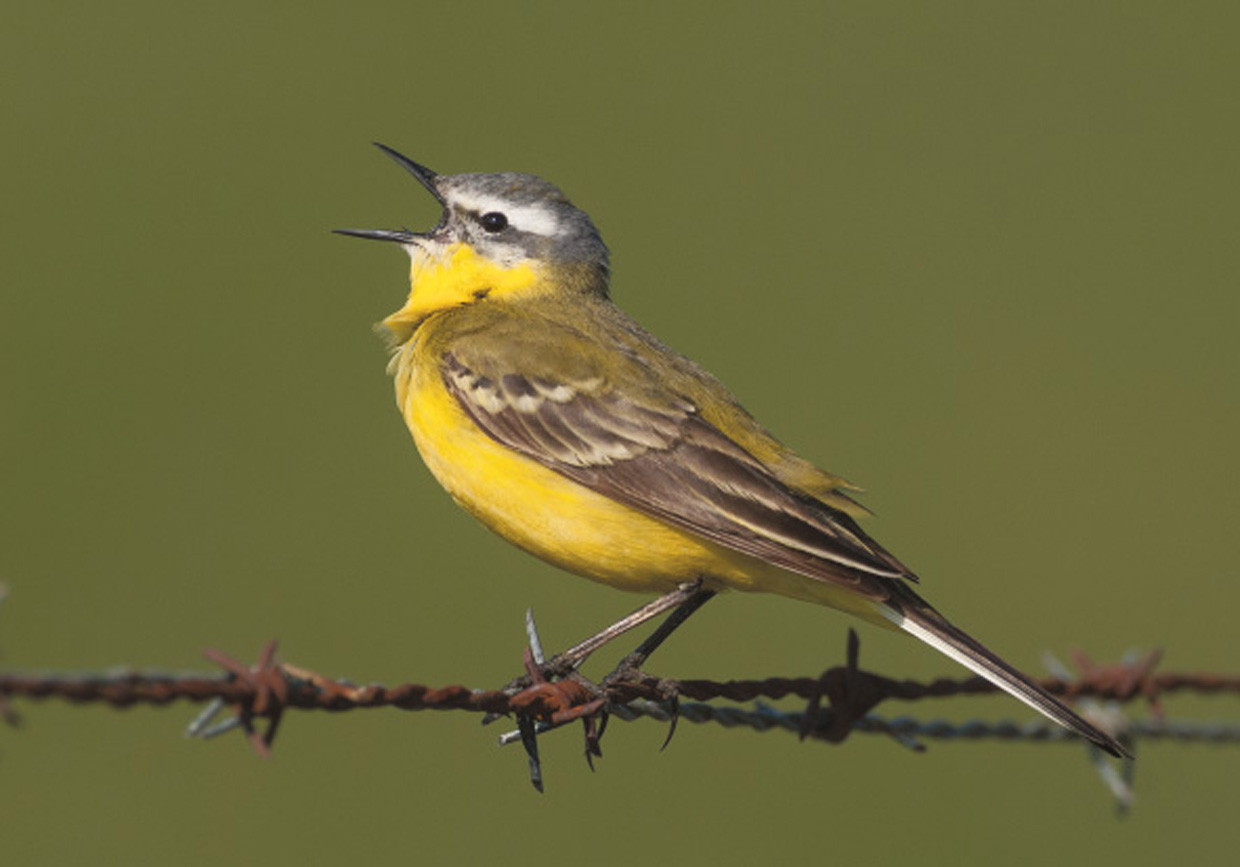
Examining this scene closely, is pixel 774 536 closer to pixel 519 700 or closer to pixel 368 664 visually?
pixel 519 700

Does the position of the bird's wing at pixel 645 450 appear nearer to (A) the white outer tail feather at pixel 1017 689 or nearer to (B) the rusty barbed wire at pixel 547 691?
(A) the white outer tail feather at pixel 1017 689

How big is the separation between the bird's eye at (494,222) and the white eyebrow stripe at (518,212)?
2 centimetres

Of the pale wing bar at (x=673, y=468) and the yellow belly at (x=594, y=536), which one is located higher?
the pale wing bar at (x=673, y=468)

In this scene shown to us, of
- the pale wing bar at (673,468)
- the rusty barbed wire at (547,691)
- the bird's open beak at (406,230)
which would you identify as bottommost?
the rusty barbed wire at (547,691)

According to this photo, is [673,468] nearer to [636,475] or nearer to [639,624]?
[636,475]

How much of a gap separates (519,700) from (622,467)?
125 cm

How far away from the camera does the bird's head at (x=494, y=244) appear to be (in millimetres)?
7141

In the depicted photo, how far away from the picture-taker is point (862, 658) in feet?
34.3

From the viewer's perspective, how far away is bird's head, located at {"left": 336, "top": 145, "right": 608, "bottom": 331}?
7.14 metres

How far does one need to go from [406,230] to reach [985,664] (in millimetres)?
3493

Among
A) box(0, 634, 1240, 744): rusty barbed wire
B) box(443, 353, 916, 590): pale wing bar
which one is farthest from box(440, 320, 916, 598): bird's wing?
box(0, 634, 1240, 744): rusty barbed wire

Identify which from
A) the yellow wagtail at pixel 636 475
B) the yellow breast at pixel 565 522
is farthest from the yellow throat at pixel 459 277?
the yellow breast at pixel 565 522

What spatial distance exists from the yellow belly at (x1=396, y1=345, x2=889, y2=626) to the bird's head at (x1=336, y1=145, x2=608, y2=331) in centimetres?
143

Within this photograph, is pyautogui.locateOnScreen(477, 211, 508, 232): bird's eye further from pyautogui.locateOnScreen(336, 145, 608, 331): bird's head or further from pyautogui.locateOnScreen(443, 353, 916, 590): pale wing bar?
pyautogui.locateOnScreen(443, 353, 916, 590): pale wing bar
